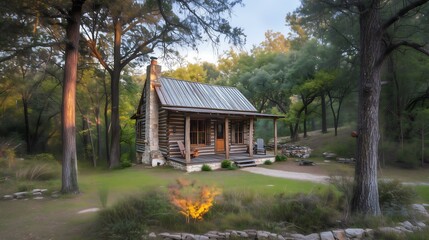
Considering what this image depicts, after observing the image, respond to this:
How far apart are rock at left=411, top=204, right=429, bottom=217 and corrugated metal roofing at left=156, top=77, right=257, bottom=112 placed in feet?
39.1

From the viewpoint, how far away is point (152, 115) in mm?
15766

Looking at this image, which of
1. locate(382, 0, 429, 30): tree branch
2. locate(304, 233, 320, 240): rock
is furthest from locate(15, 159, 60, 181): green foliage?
locate(382, 0, 429, 30): tree branch

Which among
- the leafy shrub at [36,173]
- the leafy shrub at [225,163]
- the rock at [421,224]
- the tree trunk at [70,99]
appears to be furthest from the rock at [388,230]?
the leafy shrub at [36,173]

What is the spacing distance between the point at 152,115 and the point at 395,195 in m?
13.0

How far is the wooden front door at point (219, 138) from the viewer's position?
16881 millimetres

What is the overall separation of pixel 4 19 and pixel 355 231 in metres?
10.4

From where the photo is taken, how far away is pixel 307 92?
21.1 m

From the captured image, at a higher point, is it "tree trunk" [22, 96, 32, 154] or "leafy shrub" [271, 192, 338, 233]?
"tree trunk" [22, 96, 32, 154]

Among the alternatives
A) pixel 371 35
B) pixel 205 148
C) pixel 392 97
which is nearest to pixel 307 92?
pixel 392 97

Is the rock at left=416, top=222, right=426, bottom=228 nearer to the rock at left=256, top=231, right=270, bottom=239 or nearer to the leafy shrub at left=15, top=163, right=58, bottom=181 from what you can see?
the rock at left=256, top=231, right=270, bottom=239

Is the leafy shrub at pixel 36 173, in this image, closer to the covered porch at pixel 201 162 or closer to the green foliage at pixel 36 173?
the green foliage at pixel 36 173

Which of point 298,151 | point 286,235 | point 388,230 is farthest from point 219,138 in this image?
point 388,230

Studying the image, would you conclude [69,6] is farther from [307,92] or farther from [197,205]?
[307,92]

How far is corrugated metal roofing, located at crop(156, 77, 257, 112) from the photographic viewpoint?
15641 millimetres
